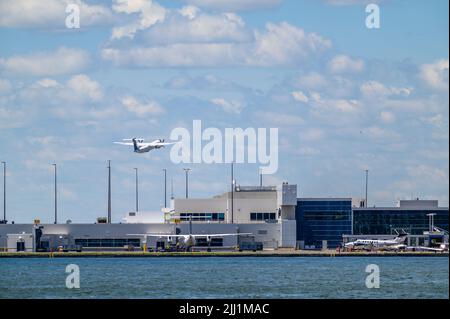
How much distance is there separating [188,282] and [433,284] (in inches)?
965

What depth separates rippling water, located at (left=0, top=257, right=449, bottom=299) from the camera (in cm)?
12494

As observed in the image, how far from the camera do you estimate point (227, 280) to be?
148 meters

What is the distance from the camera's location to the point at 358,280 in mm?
148875

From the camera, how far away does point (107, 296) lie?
122 m

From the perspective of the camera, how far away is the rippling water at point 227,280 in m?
125
